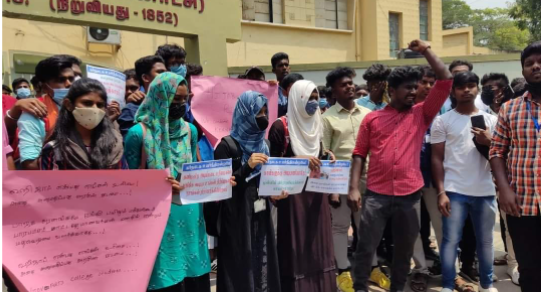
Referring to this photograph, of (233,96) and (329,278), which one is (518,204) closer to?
(329,278)

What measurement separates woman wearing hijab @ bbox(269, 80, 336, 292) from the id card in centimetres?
35

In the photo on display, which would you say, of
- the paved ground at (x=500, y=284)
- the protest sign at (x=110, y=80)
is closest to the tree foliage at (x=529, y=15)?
the paved ground at (x=500, y=284)

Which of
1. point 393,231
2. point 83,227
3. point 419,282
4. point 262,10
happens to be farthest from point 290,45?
point 83,227

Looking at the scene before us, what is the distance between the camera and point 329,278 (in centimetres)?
406

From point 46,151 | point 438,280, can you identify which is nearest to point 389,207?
point 438,280

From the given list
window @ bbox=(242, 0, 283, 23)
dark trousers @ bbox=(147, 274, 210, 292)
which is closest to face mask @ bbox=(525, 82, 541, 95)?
dark trousers @ bbox=(147, 274, 210, 292)

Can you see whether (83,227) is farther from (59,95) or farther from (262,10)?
(262,10)

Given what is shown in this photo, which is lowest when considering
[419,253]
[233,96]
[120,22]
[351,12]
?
[419,253]

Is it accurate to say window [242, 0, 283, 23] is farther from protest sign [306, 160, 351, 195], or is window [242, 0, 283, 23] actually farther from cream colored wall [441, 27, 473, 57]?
protest sign [306, 160, 351, 195]

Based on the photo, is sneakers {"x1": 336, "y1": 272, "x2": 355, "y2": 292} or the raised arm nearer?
the raised arm

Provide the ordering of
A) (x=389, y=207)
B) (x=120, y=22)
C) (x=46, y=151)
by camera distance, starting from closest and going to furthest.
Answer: (x=46, y=151) → (x=389, y=207) → (x=120, y=22)

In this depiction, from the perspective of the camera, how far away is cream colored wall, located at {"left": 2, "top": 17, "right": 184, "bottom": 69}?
1279 cm

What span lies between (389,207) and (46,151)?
99.3 inches

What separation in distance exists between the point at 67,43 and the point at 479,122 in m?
12.6
